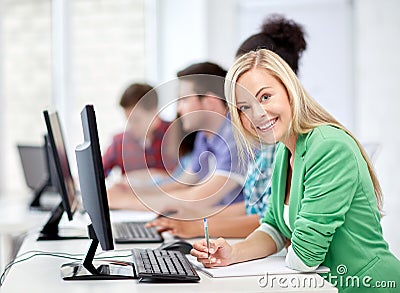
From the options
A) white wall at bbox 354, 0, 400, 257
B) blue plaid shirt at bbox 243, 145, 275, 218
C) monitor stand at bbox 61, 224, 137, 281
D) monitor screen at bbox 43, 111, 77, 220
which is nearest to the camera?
monitor stand at bbox 61, 224, 137, 281

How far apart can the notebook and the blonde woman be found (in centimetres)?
2

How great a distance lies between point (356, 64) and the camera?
14.9 ft

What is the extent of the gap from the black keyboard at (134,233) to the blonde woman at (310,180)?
1.43 ft

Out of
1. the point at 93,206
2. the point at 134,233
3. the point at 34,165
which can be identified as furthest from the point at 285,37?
the point at 34,165

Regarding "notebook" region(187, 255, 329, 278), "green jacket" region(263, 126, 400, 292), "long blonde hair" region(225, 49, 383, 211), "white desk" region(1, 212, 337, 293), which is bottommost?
"notebook" region(187, 255, 329, 278)

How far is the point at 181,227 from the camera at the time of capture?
206 cm

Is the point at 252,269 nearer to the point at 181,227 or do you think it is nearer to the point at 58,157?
the point at 181,227

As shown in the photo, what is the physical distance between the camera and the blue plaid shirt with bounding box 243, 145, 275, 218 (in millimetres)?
1785

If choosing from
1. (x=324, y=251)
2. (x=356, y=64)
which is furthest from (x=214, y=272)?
(x=356, y=64)

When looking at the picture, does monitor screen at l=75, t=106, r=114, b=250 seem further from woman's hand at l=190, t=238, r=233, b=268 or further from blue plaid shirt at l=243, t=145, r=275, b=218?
blue plaid shirt at l=243, t=145, r=275, b=218

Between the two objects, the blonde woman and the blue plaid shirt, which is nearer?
the blonde woman

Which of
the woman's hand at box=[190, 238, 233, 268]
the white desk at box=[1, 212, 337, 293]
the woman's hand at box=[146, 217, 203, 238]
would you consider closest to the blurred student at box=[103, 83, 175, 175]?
the woman's hand at box=[146, 217, 203, 238]

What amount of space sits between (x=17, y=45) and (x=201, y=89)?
127 inches

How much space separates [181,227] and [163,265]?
0.56 meters
